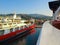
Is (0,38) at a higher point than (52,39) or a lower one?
lower

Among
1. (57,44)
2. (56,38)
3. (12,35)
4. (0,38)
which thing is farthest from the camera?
(12,35)

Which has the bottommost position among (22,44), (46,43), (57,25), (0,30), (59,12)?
(22,44)

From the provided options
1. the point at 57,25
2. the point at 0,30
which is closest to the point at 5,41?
the point at 0,30

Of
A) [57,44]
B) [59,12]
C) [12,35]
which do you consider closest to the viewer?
[57,44]

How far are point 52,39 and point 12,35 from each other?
742 inches

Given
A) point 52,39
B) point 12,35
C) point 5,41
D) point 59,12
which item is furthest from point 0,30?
point 52,39

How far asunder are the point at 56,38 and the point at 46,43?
18cm

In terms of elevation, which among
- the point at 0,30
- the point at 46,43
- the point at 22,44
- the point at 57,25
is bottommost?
the point at 22,44

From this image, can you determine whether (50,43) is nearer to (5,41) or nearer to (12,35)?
(5,41)

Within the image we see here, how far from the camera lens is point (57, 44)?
7.43 feet

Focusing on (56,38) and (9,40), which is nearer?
(56,38)

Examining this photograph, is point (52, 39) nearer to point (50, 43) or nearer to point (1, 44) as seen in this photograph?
point (50, 43)

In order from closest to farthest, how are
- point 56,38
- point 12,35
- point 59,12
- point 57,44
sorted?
point 57,44
point 56,38
point 59,12
point 12,35

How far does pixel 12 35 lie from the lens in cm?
2105
